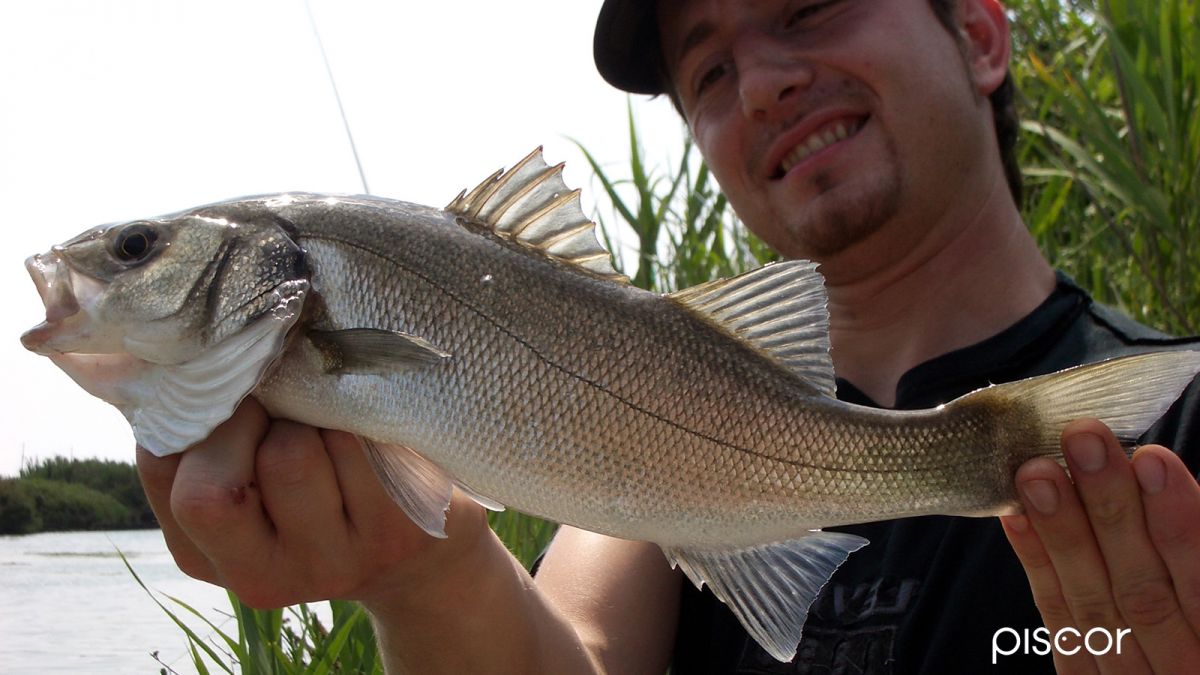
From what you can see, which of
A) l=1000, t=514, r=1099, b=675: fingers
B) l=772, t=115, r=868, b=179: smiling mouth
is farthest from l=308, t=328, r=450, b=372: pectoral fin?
l=772, t=115, r=868, b=179: smiling mouth

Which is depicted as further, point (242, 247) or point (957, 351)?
point (957, 351)

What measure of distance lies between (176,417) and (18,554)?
3.53m

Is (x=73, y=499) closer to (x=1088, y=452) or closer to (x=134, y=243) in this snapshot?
(x=134, y=243)

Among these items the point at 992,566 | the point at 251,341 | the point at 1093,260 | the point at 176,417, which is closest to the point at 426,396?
the point at 251,341

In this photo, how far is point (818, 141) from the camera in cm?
238

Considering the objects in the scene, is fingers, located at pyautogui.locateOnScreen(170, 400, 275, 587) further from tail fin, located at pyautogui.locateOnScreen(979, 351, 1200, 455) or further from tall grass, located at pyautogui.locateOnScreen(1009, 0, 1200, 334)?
tall grass, located at pyautogui.locateOnScreen(1009, 0, 1200, 334)

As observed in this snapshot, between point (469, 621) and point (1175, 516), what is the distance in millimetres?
1175

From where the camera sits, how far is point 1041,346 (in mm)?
2043

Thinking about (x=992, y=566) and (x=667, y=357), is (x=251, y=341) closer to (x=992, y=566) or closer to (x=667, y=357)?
(x=667, y=357)

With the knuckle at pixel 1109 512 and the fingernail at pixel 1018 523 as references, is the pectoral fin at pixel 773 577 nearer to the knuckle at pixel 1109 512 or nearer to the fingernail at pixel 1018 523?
the fingernail at pixel 1018 523

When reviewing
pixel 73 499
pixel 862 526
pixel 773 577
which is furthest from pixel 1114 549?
pixel 73 499

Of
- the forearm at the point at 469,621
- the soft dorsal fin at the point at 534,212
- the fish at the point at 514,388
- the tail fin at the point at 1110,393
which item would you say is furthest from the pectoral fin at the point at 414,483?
the tail fin at the point at 1110,393

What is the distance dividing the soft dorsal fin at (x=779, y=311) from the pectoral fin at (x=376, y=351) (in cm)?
40

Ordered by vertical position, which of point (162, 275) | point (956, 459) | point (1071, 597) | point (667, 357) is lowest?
point (1071, 597)
